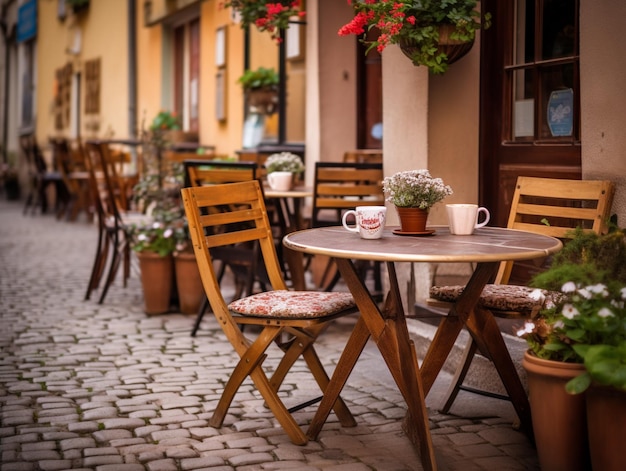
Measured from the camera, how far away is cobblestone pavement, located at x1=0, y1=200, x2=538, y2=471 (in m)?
3.79

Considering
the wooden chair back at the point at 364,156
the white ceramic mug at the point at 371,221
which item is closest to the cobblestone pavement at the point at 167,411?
the white ceramic mug at the point at 371,221

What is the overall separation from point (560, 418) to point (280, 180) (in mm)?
3661

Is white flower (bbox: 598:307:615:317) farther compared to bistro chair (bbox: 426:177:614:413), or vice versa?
bistro chair (bbox: 426:177:614:413)

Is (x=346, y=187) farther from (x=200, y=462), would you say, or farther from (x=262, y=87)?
(x=262, y=87)

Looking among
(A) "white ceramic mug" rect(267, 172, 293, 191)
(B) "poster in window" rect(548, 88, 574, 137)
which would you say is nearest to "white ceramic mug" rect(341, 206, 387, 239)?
(B) "poster in window" rect(548, 88, 574, 137)

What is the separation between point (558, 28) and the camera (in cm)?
503

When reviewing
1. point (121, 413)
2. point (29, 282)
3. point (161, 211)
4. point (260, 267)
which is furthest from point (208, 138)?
point (121, 413)

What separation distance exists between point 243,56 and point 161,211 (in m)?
4.67

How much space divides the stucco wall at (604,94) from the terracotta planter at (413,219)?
943mm

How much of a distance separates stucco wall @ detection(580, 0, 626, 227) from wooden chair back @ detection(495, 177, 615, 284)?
0.42ft

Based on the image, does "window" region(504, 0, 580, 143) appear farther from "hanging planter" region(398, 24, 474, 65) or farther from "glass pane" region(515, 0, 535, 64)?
"hanging planter" region(398, 24, 474, 65)

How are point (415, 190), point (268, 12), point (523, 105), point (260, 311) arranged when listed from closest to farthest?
1. point (415, 190)
2. point (260, 311)
3. point (523, 105)
4. point (268, 12)

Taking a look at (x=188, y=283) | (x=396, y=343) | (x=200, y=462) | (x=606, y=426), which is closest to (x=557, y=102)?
(x=396, y=343)

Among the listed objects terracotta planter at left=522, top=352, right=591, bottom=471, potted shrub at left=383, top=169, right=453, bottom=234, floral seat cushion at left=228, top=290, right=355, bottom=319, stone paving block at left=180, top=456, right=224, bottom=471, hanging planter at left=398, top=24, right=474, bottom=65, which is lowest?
stone paving block at left=180, top=456, right=224, bottom=471
